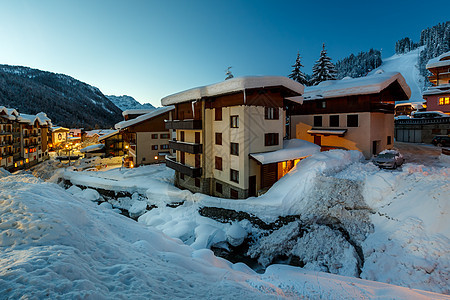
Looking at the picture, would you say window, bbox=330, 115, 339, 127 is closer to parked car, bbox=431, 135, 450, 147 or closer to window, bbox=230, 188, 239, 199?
window, bbox=230, 188, 239, 199

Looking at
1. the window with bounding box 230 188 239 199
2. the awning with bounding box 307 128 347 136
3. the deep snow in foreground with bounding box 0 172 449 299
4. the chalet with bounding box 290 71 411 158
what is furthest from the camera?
the awning with bounding box 307 128 347 136

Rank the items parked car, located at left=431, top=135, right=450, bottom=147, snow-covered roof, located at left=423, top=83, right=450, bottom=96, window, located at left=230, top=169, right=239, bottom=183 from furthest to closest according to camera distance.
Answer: snow-covered roof, located at left=423, top=83, right=450, bottom=96, parked car, located at left=431, top=135, right=450, bottom=147, window, located at left=230, top=169, right=239, bottom=183

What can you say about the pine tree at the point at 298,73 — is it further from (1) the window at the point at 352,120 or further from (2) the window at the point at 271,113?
(2) the window at the point at 271,113

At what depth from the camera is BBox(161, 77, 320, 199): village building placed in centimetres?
1833

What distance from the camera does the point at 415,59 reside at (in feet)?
380

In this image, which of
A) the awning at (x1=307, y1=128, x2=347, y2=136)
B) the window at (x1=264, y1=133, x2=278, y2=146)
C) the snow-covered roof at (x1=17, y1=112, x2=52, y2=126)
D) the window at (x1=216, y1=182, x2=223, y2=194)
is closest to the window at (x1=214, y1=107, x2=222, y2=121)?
the window at (x1=264, y1=133, x2=278, y2=146)

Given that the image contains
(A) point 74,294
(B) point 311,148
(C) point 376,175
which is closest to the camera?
(A) point 74,294

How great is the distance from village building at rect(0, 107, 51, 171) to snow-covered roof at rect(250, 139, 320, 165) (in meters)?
42.7

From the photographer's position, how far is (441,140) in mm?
30594

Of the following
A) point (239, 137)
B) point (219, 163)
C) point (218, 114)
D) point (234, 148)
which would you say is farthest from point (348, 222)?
point (218, 114)

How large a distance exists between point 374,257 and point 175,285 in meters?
11.4

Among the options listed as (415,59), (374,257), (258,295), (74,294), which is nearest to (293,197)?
(374,257)

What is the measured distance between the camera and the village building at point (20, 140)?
118 ft

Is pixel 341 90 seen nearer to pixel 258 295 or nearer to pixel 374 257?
pixel 374 257
